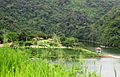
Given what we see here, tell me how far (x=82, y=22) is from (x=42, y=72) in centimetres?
8131

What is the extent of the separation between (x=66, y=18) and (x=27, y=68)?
80.3 metres

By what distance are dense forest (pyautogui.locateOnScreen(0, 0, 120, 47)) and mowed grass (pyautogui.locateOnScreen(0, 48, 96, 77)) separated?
5593 centimetres

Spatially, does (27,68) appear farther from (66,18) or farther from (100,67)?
(66,18)

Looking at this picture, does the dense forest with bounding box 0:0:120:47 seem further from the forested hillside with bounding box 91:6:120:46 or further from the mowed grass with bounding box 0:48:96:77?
the mowed grass with bounding box 0:48:96:77

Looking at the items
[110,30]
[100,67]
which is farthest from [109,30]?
[100,67]

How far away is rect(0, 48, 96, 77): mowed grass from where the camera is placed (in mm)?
3185

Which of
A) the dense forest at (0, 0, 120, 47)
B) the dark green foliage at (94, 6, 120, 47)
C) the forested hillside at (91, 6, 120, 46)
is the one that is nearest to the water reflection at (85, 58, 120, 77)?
the dark green foliage at (94, 6, 120, 47)

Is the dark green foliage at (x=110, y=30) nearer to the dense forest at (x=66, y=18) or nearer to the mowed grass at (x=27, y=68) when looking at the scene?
the dense forest at (x=66, y=18)

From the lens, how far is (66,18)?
83.4m

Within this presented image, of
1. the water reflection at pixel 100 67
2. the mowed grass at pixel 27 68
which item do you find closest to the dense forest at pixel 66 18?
the water reflection at pixel 100 67

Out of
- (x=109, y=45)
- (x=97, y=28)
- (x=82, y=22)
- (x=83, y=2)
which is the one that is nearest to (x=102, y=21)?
(x=97, y=28)

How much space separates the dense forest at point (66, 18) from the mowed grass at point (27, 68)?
5593 centimetres

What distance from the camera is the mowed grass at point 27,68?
10.4 feet

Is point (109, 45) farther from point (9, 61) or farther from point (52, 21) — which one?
point (9, 61)
